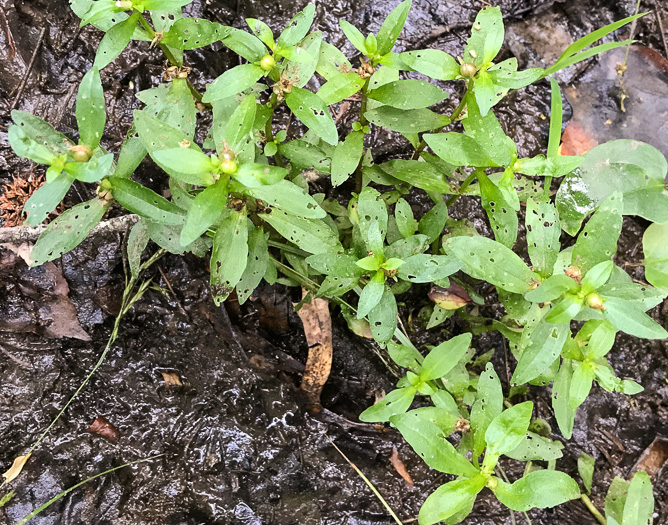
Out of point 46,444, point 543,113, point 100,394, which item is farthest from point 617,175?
point 46,444

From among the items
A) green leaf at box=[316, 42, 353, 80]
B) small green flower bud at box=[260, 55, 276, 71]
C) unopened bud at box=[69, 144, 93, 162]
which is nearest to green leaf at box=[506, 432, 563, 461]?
green leaf at box=[316, 42, 353, 80]

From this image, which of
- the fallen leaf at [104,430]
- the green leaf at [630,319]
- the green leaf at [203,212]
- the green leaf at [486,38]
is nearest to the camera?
the green leaf at [203,212]

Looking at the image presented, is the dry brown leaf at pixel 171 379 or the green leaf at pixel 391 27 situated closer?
the green leaf at pixel 391 27

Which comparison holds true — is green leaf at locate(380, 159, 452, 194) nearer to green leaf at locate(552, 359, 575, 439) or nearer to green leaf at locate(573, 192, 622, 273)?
green leaf at locate(573, 192, 622, 273)

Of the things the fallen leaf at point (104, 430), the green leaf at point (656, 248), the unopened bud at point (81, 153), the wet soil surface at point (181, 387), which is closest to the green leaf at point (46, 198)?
the unopened bud at point (81, 153)

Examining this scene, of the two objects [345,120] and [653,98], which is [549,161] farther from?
[653,98]

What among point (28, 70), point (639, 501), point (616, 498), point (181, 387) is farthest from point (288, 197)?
point (616, 498)

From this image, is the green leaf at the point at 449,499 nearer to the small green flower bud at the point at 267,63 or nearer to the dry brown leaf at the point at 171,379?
the dry brown leaf at the point at 171,379
